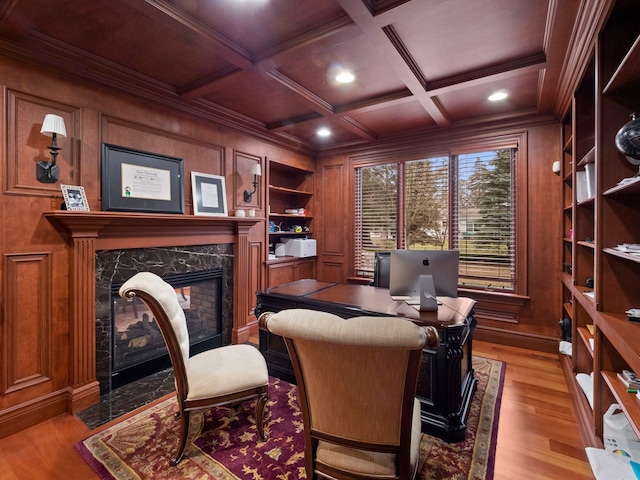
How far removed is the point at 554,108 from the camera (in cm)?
316

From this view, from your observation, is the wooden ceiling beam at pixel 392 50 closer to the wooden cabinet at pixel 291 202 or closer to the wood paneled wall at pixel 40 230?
the wood paneled wall at pixel 40 230

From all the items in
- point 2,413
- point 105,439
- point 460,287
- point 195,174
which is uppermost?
point 195,174

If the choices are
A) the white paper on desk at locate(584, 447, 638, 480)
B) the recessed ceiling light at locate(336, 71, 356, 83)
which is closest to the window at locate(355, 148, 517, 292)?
the recessed ceiling light at locate(336, 71, 356, 83)

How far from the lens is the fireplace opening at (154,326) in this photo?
108 inches

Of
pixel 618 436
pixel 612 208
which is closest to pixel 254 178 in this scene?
pixel 612 208

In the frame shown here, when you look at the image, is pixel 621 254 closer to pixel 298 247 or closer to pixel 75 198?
pixel 75 198

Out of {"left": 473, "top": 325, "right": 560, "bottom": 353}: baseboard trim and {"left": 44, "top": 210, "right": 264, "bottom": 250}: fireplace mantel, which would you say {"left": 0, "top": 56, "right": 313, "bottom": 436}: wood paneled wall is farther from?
{"left": 473, "top": 325, "right": 560, "bottom": 353}: baseboard trim

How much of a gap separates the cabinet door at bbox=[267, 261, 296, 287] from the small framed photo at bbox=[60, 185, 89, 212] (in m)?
2.23

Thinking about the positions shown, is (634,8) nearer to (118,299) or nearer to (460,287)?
(460,287)

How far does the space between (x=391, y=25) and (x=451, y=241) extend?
2665 millimetres

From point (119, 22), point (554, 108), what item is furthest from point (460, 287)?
point (119, 22)

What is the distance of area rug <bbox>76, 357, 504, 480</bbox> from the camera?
1.72m

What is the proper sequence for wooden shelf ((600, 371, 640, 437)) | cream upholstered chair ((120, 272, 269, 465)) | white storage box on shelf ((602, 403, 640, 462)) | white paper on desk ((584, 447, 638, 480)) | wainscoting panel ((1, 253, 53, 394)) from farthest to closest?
wainscoting panel ((1, 253, 53, 394)), cream upholstered chair ((120, 272, 269, 465)), white storage box on shelf ((602, 403, 640, 462)), white paper on desk ((584, 447, 638, 480)), wooden shelf ((600, 371, 640, 437))

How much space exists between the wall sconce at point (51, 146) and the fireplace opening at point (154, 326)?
93cm
